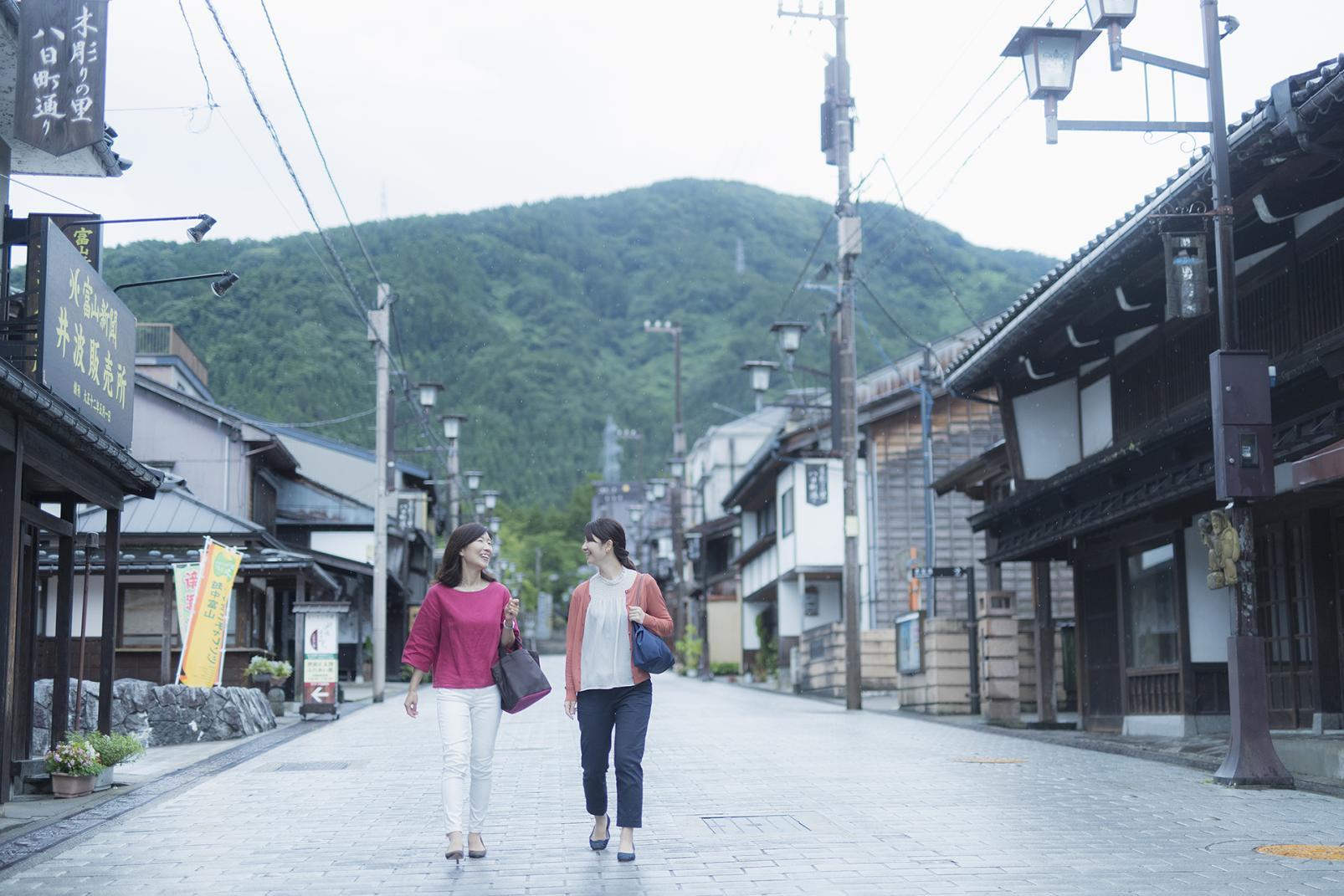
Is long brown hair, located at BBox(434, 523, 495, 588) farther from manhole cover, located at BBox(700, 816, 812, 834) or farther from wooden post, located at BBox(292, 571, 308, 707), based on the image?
wooden post, located at BBox(292, 571, 308, 707)

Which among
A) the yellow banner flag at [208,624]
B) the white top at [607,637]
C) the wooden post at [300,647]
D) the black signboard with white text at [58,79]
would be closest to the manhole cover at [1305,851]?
the white top at [607,637]

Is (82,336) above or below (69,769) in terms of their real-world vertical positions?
above

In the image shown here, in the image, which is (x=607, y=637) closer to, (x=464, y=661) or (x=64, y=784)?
(x=464, y=661)

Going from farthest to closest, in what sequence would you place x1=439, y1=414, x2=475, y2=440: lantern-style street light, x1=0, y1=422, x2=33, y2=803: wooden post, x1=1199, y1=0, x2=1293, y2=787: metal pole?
x1=439, y1=414, x2=475, y2=440: lantern-style street light
x1=1199, y1=0, x2=1293, y2=787: metal pole
x1=0, y1=422, x2=33, y2=803: wooden post

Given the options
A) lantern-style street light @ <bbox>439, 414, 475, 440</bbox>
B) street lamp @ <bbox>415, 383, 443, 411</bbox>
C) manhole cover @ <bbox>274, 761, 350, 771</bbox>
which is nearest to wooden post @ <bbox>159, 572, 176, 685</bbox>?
manhole cover @ <bbox>274, 761, 350, 771</bbox>

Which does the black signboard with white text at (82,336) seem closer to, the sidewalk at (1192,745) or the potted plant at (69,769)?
the potted plant at (69,769)

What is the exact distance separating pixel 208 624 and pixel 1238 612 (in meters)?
14.6

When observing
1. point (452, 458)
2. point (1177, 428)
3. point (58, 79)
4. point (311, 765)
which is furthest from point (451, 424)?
point (58, 79)

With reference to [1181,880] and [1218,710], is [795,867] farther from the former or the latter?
[1218,710]

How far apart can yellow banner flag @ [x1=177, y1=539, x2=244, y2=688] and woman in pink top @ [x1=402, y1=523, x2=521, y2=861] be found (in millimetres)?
13752

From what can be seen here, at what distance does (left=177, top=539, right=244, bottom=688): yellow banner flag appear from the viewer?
20672 millimetres

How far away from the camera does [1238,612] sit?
38.4 feet

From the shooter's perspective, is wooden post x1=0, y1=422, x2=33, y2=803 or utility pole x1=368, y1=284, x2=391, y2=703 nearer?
wooden post x1=0, y1=422, x2=33, y2=803

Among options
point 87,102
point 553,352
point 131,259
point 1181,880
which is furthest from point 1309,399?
point 553,352
